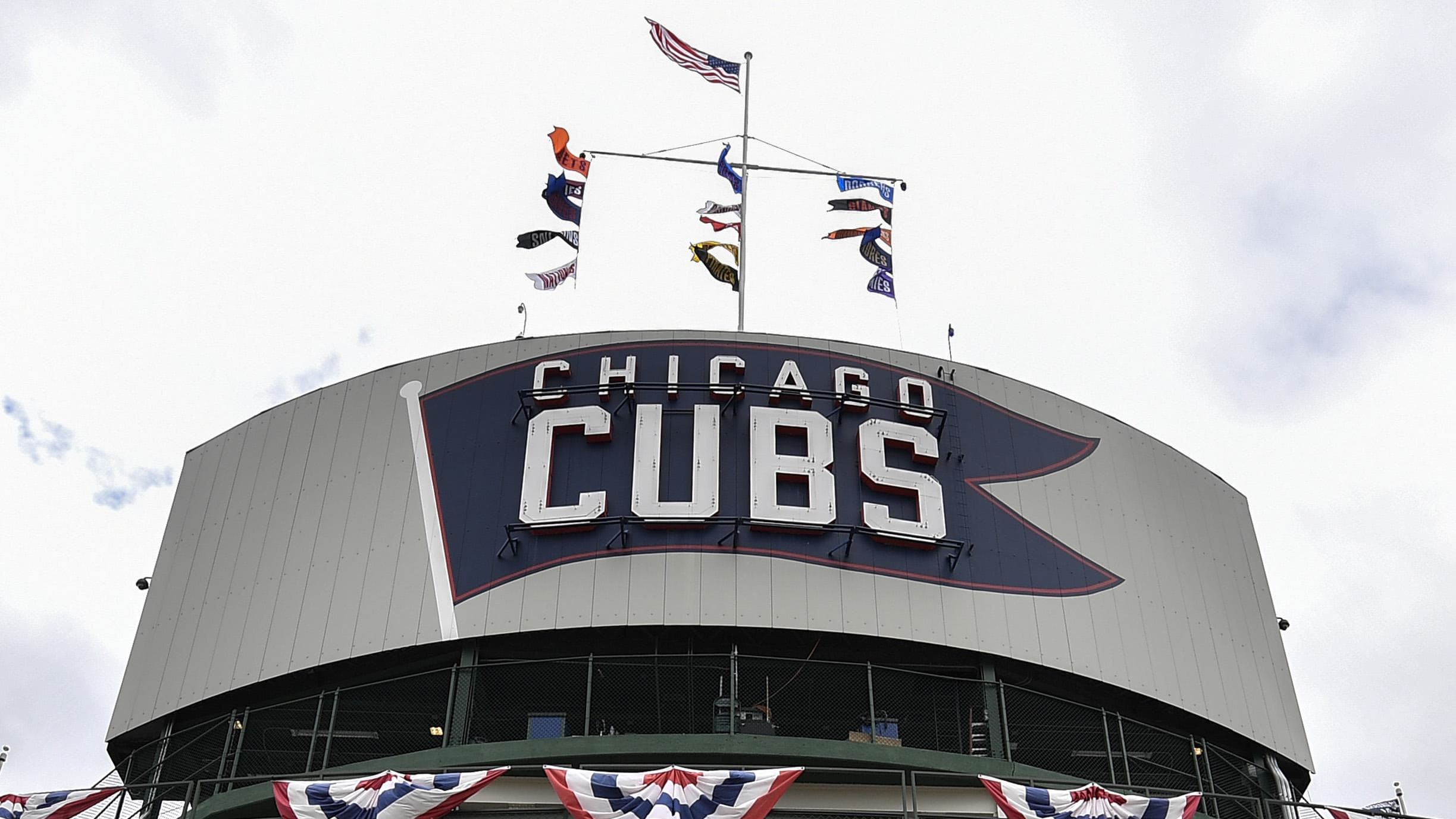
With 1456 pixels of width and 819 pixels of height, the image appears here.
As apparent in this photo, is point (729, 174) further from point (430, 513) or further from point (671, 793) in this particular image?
point (671, 793)

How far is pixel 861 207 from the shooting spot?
3091 centimetres

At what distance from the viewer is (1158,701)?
2391 cm

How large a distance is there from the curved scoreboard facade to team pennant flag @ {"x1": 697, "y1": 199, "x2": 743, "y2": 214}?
5.99m

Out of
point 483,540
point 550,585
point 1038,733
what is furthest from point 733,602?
point 1038,733

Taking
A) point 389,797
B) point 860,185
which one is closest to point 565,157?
point 860,185

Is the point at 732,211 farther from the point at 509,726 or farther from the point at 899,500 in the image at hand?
the point at 509,726

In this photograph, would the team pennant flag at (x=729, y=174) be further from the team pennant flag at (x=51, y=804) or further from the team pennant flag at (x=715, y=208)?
the team pennant flag at (x=51, y=804)

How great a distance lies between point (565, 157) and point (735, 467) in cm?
1051

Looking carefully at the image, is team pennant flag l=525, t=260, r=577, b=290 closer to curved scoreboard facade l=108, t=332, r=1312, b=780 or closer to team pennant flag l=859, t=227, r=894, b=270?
curved scoreboard facade l=108, t=332, r=1312, b=780

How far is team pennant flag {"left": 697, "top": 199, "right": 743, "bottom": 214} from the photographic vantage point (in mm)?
31031

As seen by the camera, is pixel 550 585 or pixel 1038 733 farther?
pixel 1038 733

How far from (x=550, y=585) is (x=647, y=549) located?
177 cm

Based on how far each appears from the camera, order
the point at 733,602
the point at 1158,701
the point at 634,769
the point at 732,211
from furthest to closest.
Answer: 1. the point at 732,211
2. the point at 1158,701
3. the point at 733,602
4. the point at 634,769

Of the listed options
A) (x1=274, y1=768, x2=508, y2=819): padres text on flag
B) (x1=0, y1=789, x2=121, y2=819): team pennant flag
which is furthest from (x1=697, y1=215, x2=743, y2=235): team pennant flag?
(x1=0, y1=789, x2=121, y2=819): team pennant flag
